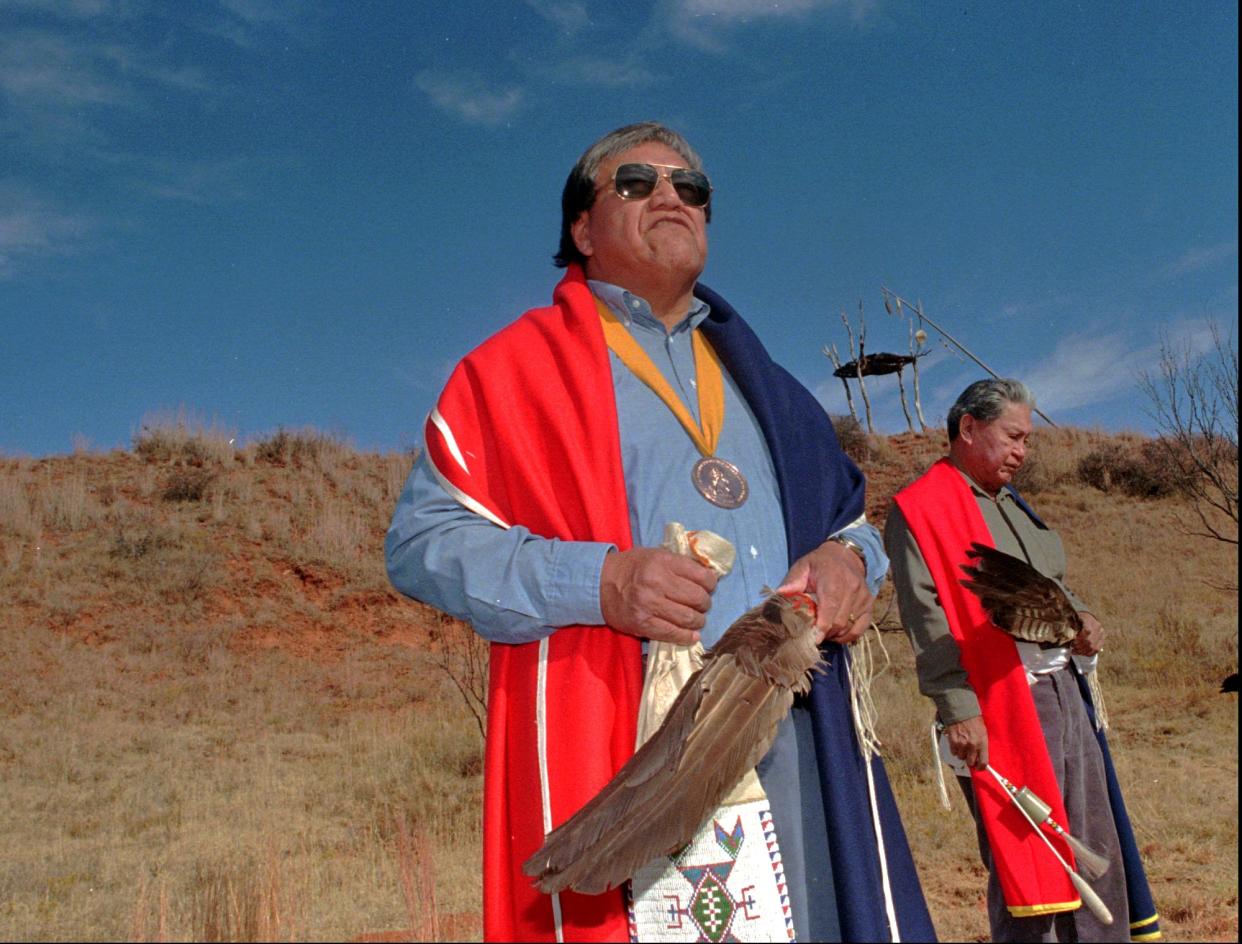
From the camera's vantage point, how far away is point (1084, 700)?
3711mm

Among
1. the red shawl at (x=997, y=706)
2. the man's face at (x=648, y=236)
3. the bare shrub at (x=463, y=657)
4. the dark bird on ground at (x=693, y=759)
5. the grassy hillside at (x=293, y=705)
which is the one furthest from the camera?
the bare shrub at (x=463, y=657)

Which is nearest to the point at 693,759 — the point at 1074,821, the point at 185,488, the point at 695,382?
the point at 695,382

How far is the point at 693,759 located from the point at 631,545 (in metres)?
0.48

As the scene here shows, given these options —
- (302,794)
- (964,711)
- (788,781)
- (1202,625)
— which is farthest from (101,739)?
(1202,625)

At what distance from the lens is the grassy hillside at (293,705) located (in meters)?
5.81

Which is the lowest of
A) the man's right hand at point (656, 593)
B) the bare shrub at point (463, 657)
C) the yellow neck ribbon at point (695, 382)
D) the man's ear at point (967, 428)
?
the man's right hand at point (656, 593)

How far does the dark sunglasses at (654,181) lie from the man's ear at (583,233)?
0.52 feet

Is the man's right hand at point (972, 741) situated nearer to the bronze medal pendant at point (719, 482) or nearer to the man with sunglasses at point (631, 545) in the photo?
the man with sunglasses at point (631, 545)

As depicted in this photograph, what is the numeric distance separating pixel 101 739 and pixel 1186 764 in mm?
10963

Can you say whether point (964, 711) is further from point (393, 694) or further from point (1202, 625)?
point (1202, 625)

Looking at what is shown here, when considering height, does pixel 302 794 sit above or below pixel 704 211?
below

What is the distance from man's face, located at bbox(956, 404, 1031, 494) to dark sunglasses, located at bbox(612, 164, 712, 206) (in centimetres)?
Answer: 204

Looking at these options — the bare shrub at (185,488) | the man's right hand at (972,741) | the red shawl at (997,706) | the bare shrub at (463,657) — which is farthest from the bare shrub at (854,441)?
the man's right hand at (972,741)

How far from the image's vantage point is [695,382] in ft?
7.46
